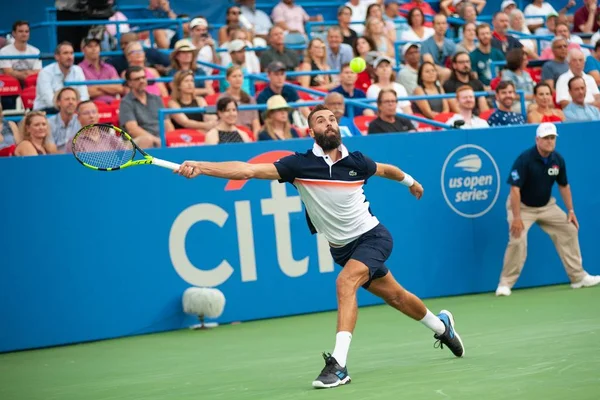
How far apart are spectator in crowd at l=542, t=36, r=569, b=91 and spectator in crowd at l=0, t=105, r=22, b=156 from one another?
8.81m

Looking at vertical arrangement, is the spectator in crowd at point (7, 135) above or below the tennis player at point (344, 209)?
above

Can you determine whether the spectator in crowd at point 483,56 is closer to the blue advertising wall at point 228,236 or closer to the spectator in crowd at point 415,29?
the spectator in crowd at point 415,29

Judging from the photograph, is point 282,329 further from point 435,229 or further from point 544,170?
point 544,170

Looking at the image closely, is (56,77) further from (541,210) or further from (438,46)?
(438,46)

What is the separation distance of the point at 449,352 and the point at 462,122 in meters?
5.33

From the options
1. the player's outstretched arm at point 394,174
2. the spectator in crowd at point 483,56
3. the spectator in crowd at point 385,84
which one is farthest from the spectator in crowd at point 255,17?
the player's outstretched arm at point 394,174

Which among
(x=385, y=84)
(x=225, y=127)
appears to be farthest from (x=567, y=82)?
(x=225, y=127)

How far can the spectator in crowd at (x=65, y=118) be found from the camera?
42.9 ft

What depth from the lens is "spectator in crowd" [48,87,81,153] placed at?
13.1 meters

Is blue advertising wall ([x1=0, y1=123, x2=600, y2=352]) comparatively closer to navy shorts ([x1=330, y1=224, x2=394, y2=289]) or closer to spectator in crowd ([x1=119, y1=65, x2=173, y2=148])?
spectator in crowd ([x1=119, y1=65, x2=173, y2=148])

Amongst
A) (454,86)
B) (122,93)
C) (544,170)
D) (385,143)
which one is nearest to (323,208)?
(385,143)

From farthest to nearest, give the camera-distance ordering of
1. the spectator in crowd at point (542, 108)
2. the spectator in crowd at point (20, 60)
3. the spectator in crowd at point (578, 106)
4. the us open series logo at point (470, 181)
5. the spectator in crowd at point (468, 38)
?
1. the spectator in crowd at point (468, 38)
2. the spectator in crowd at point (20, 60)
3. the spectator in crowd at point (578, 106)
4. the spectator in crowd at point (542, 108)
5. the us open series logo at point (470, 181)

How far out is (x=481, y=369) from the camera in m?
8.00

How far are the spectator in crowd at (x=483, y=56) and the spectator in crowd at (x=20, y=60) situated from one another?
697 cm
